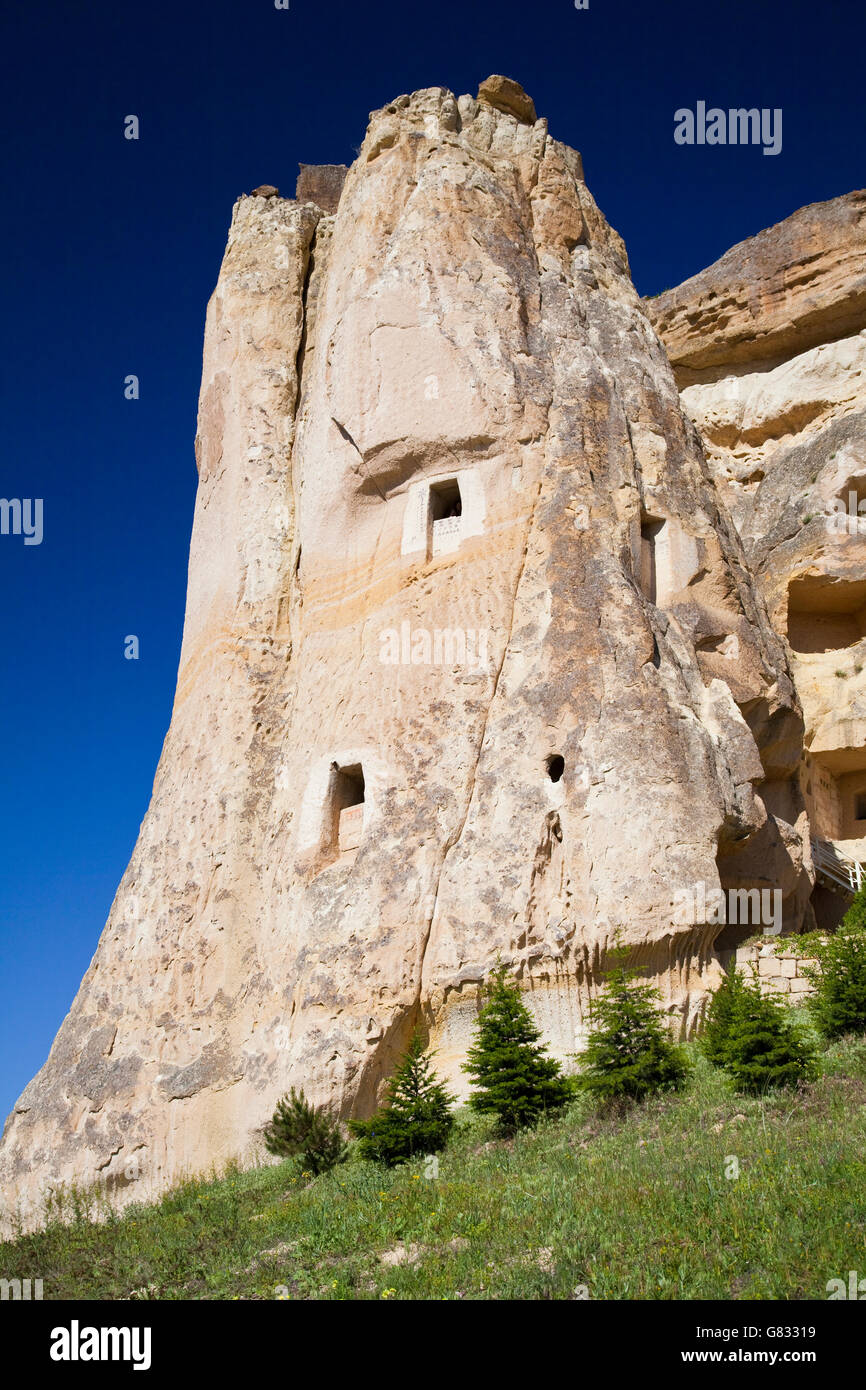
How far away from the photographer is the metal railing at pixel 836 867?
1808cm

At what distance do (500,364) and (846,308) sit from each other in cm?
1116

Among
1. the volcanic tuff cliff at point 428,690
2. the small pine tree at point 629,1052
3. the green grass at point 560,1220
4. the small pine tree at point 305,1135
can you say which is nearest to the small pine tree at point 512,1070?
the green grass at point 560,1220

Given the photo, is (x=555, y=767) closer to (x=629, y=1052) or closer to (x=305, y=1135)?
(x=629, y=1052)

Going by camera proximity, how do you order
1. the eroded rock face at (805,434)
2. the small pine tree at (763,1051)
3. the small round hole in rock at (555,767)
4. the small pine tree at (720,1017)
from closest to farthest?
the small pine tree at (763,1051)
the small pine tree at (720,1017)
the small round hole in rock at (555,767)
the eroded rock face at (805,434)

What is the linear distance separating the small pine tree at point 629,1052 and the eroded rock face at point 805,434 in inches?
353

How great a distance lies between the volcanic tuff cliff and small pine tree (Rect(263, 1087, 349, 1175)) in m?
0.27

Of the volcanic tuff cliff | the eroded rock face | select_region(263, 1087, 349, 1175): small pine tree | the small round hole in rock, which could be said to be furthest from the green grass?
the eroded rock face

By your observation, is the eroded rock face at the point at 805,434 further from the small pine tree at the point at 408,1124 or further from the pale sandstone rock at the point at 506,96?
the small pine tree at the point at 408,1124

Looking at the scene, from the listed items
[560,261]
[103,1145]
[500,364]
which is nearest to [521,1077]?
[103,1145]

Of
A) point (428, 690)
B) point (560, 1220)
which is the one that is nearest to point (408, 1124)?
point (560, 1220)

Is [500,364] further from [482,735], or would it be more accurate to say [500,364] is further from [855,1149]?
[855,1149]

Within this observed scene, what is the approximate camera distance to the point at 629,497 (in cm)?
1450

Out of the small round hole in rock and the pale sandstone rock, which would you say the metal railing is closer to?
the small round hole in rock

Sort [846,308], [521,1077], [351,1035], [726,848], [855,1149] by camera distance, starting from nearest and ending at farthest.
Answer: [855,1149] < [521,1077] < [351,1035] < [726,848] < [846,308]
